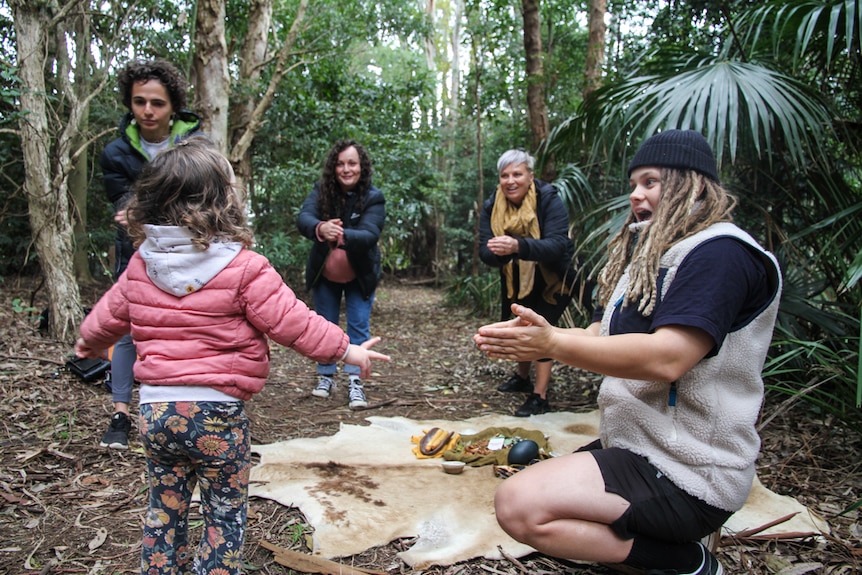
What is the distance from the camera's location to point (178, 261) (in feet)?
5.42

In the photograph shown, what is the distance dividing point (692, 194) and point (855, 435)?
2.13 meters

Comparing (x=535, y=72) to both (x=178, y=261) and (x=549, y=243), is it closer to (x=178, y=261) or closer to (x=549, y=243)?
(x=549, y=243)

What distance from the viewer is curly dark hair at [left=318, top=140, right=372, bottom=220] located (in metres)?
3.92

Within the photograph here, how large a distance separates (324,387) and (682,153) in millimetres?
3017

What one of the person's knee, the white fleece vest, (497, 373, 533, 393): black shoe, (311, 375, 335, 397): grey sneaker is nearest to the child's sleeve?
the person's knee

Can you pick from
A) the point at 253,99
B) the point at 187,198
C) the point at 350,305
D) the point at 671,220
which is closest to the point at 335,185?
the point at 350,305

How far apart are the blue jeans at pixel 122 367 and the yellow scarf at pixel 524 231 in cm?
229

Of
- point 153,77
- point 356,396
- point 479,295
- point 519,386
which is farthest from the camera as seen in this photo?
point 479,295

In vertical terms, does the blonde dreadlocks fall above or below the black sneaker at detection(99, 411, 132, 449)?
above

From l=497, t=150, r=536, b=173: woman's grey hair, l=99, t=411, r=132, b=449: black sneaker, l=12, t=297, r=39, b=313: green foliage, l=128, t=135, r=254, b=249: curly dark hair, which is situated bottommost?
l=99, t=411, r=132, b=449: black sneaker

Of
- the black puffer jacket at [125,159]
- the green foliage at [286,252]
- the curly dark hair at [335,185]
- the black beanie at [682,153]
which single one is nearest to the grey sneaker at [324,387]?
the curly dark hair at [335,185]

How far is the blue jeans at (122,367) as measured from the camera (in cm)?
282

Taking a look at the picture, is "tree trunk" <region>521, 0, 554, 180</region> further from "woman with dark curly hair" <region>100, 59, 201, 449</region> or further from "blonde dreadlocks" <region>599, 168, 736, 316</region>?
"blonde dreadlocks" <region>599, 168, 736, 316</region>

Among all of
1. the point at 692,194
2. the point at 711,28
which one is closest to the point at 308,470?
the point at 692,194
